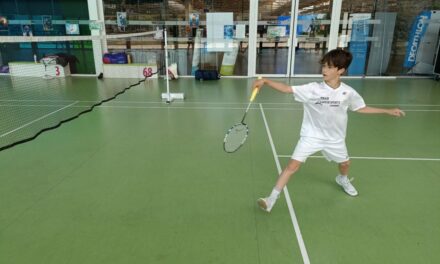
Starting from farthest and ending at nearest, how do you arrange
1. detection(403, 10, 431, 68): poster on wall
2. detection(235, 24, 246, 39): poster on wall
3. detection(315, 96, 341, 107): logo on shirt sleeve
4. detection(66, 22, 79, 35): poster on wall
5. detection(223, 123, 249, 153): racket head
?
detection(66, 22, 79, 35): poster on wall < detection(235, 24, 246, 39): poster on wall < detection(403, 10, 431, 68): poster on wall < detection(223, 123, 249, 153): racket head < detection(315, 96, 341, 107): logo on shirt sleeve

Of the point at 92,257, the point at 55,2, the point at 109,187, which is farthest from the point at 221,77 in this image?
the point at 92,257

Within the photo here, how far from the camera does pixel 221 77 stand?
11820 millimetres

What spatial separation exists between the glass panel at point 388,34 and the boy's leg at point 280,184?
10.1m

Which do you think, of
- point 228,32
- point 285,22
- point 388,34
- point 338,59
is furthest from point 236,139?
point 388,34

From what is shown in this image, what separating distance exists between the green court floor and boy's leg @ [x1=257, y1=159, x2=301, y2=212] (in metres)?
0.09

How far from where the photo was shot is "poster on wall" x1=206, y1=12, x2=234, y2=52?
1136 centimetres

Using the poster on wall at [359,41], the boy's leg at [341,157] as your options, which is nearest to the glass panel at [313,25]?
the poster on wall at [359,41]

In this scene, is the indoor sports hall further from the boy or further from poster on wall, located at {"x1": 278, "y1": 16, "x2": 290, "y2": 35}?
the boy

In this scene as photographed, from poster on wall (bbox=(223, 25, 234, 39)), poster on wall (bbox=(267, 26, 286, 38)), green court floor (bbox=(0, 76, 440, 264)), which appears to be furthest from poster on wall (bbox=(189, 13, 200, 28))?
green court floor (bbox=(0, 76, 440, 264))

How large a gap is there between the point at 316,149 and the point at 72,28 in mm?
11408

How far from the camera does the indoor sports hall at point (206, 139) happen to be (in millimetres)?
2674

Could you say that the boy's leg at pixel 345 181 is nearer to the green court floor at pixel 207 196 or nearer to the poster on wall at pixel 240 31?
the green court floor at pixel 207 196

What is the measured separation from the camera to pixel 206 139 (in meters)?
5.12

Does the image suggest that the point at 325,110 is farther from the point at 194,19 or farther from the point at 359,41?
the point at 359,41
